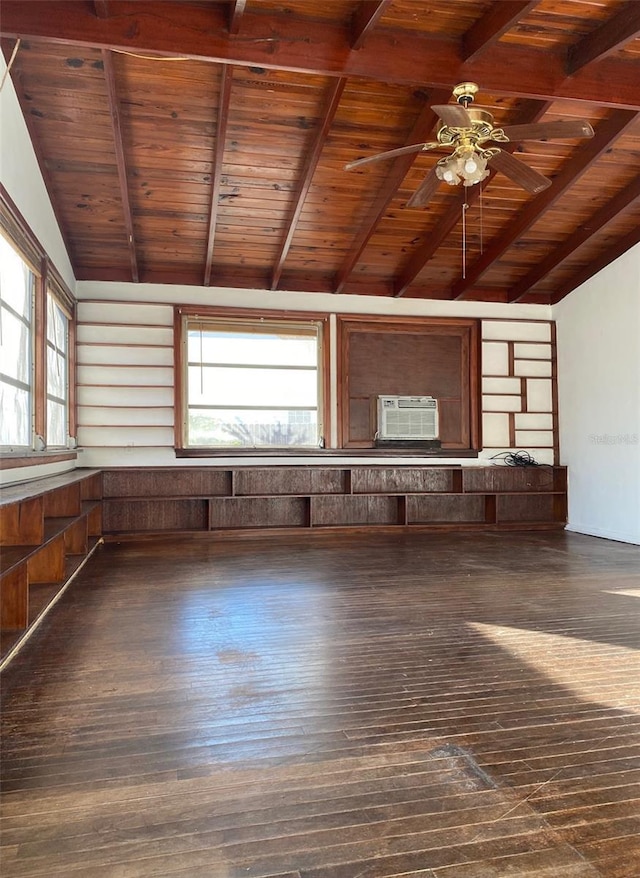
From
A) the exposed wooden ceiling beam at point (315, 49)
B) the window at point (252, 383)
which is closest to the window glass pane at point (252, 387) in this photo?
the window at point (252, 383)

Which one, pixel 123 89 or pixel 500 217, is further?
pixel 500 217

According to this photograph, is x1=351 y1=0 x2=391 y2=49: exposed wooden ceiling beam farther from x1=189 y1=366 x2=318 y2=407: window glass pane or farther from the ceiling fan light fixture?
x1=189 y1=366 x2=318 y2=407: window glass pane

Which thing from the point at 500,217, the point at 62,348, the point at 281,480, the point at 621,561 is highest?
the point at 500,217

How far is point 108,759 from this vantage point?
1.98 metres

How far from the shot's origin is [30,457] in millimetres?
4500

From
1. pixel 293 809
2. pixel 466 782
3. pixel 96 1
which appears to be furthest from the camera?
pixel 96 1

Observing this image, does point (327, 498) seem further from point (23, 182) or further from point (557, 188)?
point (23, 182)

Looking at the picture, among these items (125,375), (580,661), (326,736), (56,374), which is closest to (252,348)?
(125,375)

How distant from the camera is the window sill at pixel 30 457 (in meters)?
3.87

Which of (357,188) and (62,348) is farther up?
(357,188)

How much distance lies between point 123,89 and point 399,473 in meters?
5.13

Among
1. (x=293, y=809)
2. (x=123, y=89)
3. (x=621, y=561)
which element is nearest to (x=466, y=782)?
(x=293, y=809)

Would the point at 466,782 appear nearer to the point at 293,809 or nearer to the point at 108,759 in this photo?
the point at 293,809

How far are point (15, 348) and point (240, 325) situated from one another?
3.30 meters
